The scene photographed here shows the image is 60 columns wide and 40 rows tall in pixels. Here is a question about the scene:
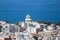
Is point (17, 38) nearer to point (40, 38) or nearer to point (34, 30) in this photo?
point (40, 38)

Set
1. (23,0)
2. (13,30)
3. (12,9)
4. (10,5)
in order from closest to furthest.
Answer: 1. (13,30)
2. (12,9)
3. (10,5)
4. (23,0)

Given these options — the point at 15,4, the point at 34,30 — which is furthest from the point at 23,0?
the point at 34,30

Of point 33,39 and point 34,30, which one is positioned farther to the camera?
point 34,30

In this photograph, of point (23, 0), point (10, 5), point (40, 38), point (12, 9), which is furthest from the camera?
point (23, 0)

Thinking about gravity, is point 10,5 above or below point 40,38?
above

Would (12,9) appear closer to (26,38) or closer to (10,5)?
(10,5)

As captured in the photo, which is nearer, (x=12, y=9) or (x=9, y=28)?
(x=9, y=28)

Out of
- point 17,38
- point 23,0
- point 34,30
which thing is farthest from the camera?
point 23,0

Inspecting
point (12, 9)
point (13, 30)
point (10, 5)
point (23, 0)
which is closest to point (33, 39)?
point (13, 30)

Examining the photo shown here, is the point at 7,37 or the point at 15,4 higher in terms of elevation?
the point at 15,4
